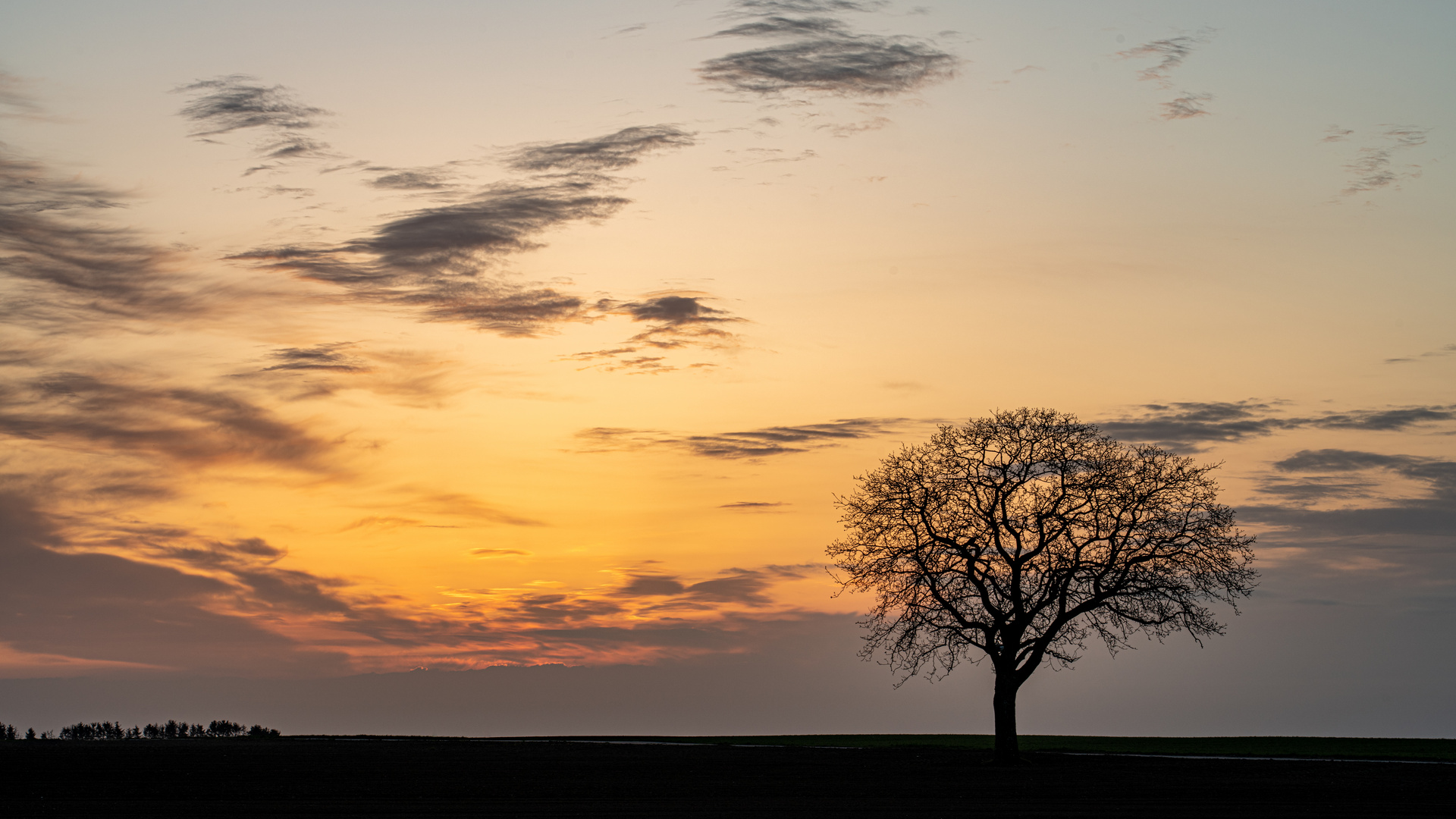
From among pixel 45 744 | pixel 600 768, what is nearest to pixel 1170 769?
pixel 600 768

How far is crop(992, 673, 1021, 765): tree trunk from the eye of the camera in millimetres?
43094

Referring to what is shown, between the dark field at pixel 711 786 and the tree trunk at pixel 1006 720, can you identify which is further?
the tree trunk at pixel 1006 720

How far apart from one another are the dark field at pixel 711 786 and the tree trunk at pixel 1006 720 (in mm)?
764

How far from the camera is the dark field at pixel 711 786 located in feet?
91.7

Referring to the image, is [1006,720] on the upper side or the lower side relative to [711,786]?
upper

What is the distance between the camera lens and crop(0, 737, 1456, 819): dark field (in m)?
27.9

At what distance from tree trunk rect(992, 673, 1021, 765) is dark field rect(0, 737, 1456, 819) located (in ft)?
2.51

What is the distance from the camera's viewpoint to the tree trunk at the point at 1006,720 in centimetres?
4309

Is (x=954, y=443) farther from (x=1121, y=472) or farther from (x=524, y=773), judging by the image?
(x=524, y=773)

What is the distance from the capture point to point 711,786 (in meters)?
34.8

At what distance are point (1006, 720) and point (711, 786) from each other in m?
13.8

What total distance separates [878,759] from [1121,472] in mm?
15135

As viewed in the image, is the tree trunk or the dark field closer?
the dark field

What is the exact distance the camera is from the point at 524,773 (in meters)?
41.1
